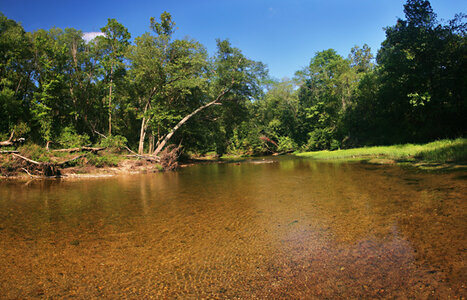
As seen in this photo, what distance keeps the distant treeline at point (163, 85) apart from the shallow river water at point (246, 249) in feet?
46.3

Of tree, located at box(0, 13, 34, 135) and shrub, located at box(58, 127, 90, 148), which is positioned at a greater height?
tree, located at box(0, 13, 34, 135)

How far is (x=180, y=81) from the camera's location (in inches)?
727

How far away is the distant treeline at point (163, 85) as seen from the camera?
50.3ft

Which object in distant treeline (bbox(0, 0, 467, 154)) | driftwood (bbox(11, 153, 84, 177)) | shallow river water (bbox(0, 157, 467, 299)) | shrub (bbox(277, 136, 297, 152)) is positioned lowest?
shallow river water (bbox(0, 157, 467, 299))

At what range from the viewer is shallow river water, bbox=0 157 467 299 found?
1.99 metres

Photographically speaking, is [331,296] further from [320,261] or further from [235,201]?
[235,201]

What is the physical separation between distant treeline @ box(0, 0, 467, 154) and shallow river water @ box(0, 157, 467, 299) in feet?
46.3

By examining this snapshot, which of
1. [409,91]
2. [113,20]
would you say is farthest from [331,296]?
[409,91]

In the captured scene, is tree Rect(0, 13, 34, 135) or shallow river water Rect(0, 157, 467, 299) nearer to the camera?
shallow river water Rect(0, 157, 467, 299)

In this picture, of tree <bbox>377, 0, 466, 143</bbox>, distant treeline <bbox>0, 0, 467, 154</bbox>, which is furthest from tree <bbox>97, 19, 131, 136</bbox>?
tree <bbox>377, 0, 466, 143</bbox>

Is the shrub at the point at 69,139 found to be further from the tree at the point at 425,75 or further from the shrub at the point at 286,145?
the shrub at the point at 286,145

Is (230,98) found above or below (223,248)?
Result: above

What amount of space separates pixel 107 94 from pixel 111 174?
33.2ft

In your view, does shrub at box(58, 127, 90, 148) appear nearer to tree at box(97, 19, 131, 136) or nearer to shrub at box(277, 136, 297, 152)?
tree at box(97, 19, 131, 136)
